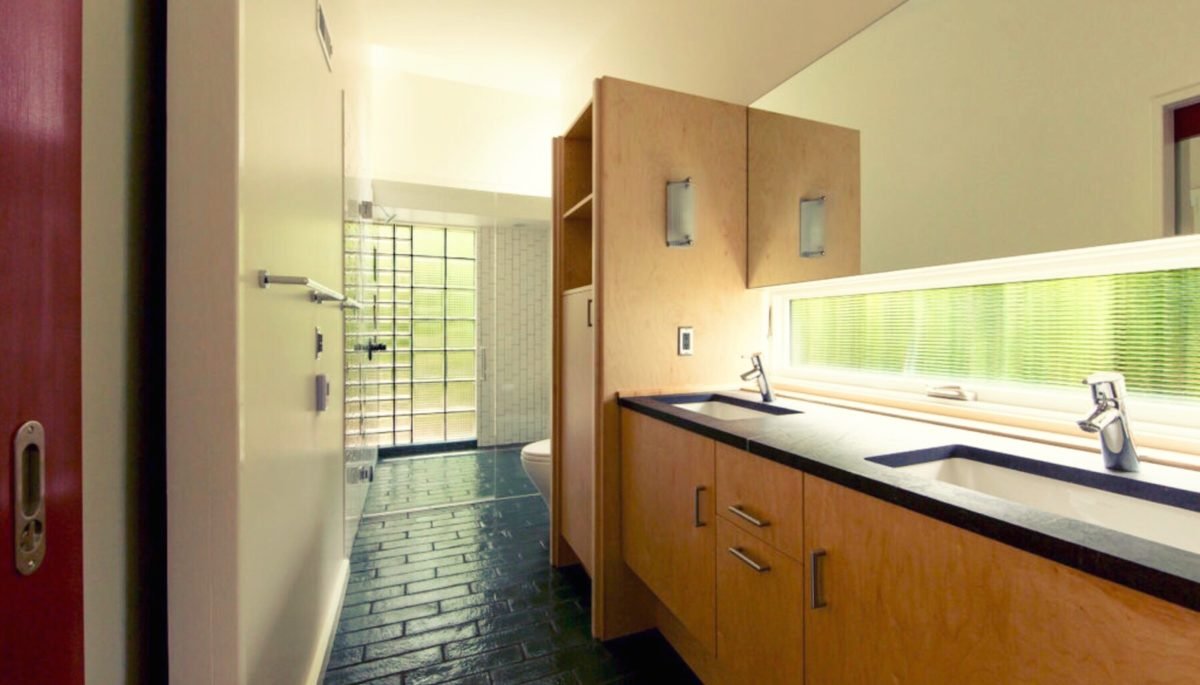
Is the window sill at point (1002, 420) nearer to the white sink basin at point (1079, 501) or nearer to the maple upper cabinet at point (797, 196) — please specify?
the white sink basin at point (1079, 501)

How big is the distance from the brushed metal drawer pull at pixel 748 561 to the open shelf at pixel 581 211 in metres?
1.45

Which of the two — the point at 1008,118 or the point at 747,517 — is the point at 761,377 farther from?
the point at 1008,118

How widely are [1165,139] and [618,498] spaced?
1.77m

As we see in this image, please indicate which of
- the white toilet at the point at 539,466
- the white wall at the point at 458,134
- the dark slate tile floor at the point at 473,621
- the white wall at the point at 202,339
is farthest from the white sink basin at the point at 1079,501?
the white wall at the point at 458,134

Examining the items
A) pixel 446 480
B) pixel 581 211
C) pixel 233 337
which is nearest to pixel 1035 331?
pixel 581 211

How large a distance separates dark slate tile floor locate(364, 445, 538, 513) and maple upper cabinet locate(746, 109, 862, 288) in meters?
2.42

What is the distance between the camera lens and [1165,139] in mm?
974

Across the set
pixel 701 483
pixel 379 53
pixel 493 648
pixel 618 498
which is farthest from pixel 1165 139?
pixel 379 53

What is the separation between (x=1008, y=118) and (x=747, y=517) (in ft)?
3.96

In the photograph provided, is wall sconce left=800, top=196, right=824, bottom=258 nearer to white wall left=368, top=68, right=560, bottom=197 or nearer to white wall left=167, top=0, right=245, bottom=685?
white wall left=167, top=0, right=245, bottom=685

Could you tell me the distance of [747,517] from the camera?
3.97ft

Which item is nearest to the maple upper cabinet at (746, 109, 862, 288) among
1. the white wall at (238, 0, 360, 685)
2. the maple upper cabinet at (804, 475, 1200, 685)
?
the maple upper cabinet at (804, 475, 1200, 685)

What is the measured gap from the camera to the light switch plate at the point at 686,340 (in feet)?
6.44

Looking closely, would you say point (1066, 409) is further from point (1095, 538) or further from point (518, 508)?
point (518, 508)
